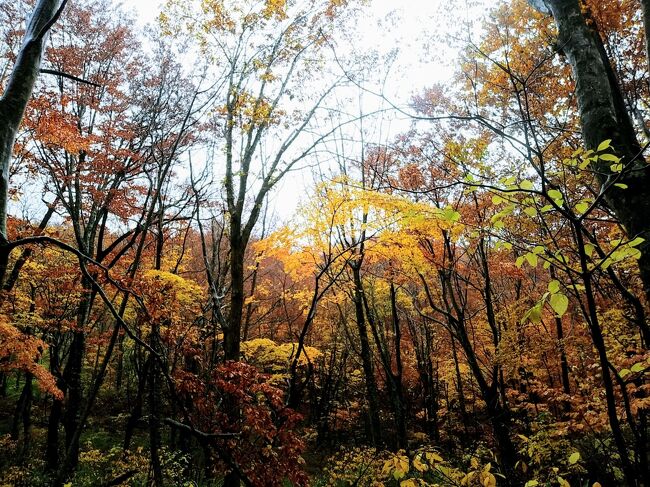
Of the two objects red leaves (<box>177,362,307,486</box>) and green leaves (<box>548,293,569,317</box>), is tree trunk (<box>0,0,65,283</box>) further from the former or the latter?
red leaves (<box>177,362,307,486</box>)

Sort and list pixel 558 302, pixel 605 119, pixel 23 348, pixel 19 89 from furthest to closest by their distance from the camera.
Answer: pixel 23 348 → pixel 605 119 → pixel 19 89 → pixel 558 302

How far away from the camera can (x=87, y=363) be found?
66.6 ft

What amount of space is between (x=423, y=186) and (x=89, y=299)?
9150 mm

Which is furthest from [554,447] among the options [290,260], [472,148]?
[290,260]

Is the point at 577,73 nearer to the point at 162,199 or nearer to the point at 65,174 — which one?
the point at 162,199

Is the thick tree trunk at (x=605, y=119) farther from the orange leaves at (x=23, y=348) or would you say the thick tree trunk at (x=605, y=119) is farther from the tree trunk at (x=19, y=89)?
the orange leaves at (x=23, y=348)

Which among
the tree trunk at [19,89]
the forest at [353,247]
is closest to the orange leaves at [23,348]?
the forest at [353,247]

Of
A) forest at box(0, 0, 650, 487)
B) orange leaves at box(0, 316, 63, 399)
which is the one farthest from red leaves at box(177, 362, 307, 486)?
orange leaves at box(0, 316, 63, 399)

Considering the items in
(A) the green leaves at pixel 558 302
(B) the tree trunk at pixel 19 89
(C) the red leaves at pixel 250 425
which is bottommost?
(C) the red leaves at pixel 250 425

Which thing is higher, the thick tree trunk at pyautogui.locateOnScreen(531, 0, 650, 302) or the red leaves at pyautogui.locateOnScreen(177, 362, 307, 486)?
the thick tree trunk at pyautogui.locateOnScreen(531, 0, 650, 302)

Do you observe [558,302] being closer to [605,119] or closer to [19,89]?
[605,119]

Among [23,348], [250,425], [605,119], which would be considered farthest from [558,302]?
[23,348]

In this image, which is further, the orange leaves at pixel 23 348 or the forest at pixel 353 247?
the orange leaves at pixel 23 348

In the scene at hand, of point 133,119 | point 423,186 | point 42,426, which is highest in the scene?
point 133,119
